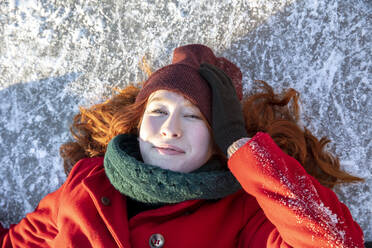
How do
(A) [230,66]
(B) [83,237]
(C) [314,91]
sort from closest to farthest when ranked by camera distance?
(B) [83,237], (A) [230,66], (C) [314,91]

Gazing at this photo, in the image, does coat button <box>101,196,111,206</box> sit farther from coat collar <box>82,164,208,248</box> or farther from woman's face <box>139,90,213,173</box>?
woman's face <box>139,90,213,173</box>

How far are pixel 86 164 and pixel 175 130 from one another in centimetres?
60

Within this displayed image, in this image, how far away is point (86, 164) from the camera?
145 centimetres

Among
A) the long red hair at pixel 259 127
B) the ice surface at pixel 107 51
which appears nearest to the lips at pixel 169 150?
the long red hair at pixel 259 127

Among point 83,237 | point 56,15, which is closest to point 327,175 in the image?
point 83,237

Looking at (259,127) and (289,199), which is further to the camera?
(259,127)

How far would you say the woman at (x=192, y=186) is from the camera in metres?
0.90

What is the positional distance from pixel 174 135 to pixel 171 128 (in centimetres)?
3

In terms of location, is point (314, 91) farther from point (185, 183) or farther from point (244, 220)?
point (185, 183)

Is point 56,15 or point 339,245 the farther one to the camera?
point 56,15

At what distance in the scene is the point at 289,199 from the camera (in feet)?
2.84

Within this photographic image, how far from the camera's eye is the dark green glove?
1.14m

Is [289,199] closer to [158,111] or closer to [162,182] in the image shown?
[162,182]

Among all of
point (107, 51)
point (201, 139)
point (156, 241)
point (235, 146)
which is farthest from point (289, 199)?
point (107, 51)
